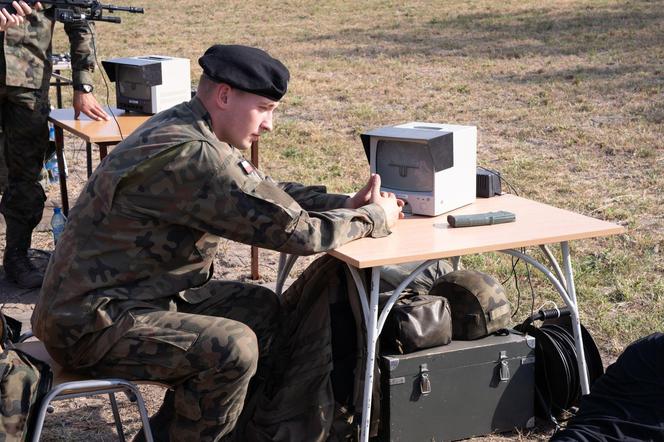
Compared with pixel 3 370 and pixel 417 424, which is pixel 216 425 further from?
pixel 417 424

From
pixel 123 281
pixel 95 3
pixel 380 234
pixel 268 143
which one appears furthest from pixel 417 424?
pixel 268 143

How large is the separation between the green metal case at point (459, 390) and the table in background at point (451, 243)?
0.23 meters

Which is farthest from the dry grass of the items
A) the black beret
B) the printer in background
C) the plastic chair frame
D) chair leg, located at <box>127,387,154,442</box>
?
the plastic chair frame

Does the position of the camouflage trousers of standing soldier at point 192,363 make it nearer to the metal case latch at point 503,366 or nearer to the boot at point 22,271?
the metal case latch at point 503,366

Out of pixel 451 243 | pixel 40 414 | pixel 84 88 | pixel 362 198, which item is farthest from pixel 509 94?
pixel 40 414

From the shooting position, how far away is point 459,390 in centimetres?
392

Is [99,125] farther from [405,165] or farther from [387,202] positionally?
[387,202]

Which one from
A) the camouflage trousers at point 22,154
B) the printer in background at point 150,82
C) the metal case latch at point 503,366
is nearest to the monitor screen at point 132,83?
the printer in background at point 150,82

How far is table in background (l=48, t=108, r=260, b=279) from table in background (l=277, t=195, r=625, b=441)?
184cm

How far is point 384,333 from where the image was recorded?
3871mm

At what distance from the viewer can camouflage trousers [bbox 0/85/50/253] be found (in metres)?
5.49

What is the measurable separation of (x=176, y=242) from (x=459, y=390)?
132 centimetres

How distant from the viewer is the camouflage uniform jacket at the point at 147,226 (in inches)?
125

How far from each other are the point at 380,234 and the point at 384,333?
452 millimetres
